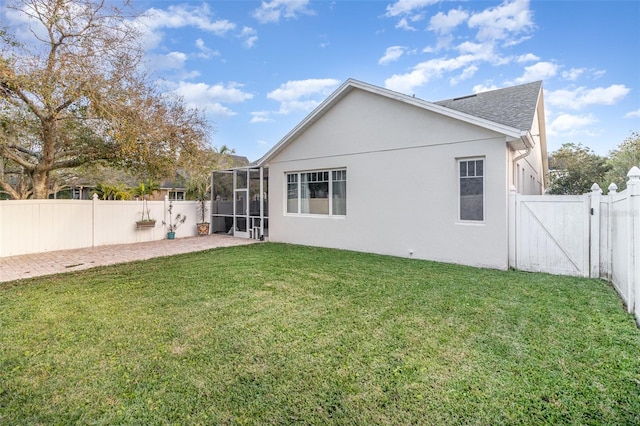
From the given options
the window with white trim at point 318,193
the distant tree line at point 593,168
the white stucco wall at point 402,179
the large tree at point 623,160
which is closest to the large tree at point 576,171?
the distant tree line at point 593,168

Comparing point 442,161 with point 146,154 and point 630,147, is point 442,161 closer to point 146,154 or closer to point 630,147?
point 146,154

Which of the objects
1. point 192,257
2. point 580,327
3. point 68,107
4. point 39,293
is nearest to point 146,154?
point 68,107

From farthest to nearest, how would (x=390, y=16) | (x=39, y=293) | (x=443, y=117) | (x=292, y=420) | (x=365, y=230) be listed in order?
(x=390, y=16) < (x=365, y=230) < (x=443, y=117) < (x=39, y=293) < (x=292, y=420)

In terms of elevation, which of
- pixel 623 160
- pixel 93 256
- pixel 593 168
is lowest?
pixel 93 256

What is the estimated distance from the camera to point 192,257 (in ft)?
28.9

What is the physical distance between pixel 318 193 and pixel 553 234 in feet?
22.0

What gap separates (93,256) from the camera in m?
8.96

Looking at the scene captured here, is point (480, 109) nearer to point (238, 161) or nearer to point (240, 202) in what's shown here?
point (240, 202)

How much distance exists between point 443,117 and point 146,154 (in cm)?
893

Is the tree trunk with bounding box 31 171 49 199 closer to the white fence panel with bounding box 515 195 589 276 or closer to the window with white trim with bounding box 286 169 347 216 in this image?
the window with white trim with bounding box 286 169 347 216

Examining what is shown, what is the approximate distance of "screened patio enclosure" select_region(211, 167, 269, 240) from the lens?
42.3 ft

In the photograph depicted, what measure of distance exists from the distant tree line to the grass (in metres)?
17.9

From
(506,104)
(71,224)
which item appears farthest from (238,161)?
(506,104)

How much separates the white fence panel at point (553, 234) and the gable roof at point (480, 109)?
1490 mm
